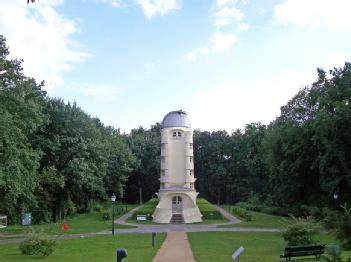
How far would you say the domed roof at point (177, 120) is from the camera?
50.4 m

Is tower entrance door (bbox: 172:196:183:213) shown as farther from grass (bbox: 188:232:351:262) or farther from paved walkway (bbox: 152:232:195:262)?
paved walkway (bbox: 152:232:195:262)

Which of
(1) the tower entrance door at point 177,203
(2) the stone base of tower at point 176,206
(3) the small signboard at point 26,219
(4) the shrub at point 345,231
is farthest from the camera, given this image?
(1) the tower entrance door at point 177,203

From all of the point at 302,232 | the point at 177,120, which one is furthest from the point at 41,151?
the point at 302,232

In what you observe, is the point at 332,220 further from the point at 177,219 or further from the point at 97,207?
the point at 97,207

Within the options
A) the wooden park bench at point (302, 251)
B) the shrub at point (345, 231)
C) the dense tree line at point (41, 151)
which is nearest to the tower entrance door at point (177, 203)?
the dense tree line at point (41, 151)

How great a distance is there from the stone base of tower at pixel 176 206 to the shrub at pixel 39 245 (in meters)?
24.5

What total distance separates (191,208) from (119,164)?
67.4ft

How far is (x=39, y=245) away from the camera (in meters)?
21.2

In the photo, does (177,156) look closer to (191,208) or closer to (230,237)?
(191,208)

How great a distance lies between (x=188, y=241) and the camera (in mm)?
27922

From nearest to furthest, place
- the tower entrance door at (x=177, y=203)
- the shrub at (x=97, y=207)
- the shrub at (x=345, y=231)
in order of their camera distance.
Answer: the shrub at (x=345, y=231)
the tower entrance door at (x=177, y=203)
the shrub at (x=97, y=207)

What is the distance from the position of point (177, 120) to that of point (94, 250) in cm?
2830

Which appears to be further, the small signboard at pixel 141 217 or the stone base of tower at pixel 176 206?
the small signboard at pixel 141 217

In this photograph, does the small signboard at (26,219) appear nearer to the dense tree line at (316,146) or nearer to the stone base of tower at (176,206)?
the stone base of tower at (176,206)
